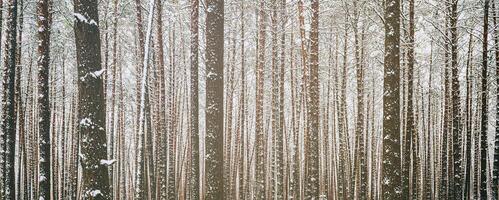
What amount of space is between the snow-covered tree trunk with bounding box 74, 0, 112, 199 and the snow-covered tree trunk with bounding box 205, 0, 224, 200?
1.94 metres

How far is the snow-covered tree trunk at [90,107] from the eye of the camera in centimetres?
728

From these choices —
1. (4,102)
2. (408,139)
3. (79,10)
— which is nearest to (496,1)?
(408,139)

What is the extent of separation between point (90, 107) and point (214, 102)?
2.28 m

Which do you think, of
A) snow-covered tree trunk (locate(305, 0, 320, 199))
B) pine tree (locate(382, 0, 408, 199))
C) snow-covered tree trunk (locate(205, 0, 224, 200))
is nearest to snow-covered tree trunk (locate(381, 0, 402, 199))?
pine tree (locate(382, 0, 408, 199))

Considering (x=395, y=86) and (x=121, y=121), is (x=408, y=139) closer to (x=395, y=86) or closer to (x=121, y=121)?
(x=395, y=86)

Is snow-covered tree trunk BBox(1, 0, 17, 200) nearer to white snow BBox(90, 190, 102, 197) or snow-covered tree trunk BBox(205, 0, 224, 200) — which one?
white snow BBox(90, 190, 102, 197)

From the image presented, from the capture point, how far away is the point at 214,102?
8.74 m

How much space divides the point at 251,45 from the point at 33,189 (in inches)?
496

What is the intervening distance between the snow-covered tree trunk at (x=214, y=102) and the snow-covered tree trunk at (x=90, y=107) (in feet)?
6.38

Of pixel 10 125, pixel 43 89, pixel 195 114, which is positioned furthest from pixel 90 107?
pixel 10 125

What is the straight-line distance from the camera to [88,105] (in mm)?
7332

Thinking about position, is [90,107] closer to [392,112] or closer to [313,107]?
[392,112]

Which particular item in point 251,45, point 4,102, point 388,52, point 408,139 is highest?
point 251,45

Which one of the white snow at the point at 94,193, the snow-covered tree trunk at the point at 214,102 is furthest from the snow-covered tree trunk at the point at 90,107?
the snow-covered tree trunk at the point at 214,102
